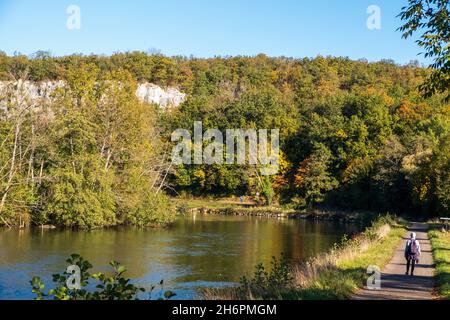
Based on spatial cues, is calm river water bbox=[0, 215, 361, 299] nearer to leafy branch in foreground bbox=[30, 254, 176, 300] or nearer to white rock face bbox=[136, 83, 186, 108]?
leafy branch in foreground bbox=[30, 254, 176, 300]

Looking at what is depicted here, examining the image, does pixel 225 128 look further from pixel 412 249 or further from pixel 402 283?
pixel 402 283

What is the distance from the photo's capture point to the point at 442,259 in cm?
2086

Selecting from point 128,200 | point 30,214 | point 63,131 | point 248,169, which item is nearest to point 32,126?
point 63,131

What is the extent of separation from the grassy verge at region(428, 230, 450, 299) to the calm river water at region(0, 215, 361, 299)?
648 cm

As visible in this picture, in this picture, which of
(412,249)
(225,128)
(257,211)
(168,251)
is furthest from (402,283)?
(225,128)

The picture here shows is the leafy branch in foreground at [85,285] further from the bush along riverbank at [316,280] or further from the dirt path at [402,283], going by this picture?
the dirt path at [402,283]

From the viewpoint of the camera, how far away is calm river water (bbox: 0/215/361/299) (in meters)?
23.1

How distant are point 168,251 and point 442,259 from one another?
50.1 ft

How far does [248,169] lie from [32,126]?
40110 mm

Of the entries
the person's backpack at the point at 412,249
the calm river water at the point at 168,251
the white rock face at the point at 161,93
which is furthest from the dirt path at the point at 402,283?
the white rock face at the point at 161,93

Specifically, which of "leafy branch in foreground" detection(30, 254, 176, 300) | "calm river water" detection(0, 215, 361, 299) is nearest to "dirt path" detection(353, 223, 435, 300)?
"calm river water" detection(0, 215, 361, 299)
